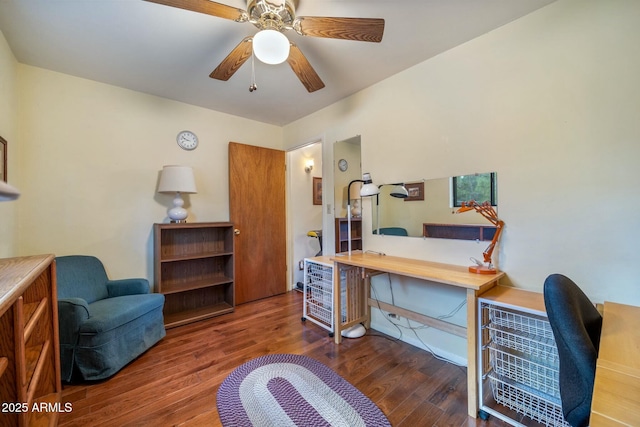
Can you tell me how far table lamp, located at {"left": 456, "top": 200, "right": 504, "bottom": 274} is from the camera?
5.69 ft

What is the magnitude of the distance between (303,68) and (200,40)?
82cm

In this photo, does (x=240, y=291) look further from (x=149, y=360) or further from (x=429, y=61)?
(x=429, y=61)

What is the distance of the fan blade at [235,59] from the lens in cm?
164

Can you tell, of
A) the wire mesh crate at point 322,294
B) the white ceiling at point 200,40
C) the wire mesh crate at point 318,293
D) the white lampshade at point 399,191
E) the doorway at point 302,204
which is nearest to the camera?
the white ceiling at point 200,40

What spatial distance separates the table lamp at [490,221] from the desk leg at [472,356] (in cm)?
29

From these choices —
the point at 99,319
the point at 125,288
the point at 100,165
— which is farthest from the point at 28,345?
the point at 100,165

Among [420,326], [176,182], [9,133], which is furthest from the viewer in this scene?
[176,182]

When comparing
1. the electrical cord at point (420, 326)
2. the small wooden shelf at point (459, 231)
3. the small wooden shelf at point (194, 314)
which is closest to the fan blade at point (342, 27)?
the small wooden shelf at point (459, 231)

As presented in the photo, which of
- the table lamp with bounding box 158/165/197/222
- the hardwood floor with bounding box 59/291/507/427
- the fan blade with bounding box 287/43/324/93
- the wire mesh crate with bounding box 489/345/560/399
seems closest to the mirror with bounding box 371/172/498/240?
the wire mesh crate with bounding box 489/345/560/399

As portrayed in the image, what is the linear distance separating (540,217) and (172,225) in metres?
3.19

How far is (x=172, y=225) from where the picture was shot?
107 inches

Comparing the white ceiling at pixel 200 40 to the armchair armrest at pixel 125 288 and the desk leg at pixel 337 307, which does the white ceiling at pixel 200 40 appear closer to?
the desk leg at pixel 337 307

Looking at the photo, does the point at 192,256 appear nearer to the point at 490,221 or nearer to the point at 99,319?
the point at 99,319

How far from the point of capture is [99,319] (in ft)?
6.04
